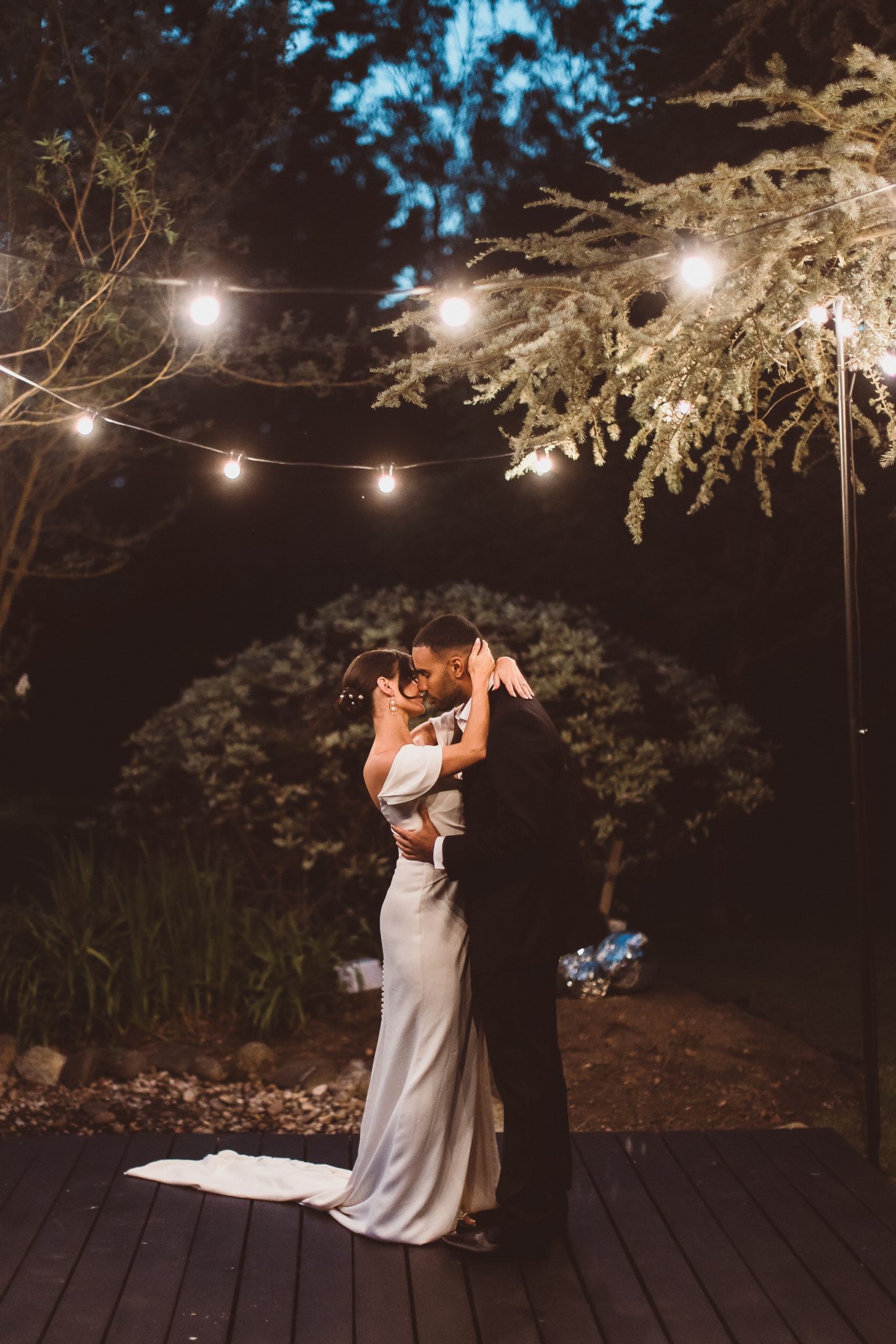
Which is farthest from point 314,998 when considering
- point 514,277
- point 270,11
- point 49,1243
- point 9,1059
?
point 270,11

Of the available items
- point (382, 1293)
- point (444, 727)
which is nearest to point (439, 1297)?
point (382, 1293)

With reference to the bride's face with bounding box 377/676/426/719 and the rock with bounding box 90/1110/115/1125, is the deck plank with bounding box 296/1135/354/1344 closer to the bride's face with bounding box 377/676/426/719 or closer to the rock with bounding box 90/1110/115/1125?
the bride's face with bounding box 377/676/426/719

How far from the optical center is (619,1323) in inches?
123

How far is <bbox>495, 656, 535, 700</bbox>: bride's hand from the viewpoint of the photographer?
3.58 metres

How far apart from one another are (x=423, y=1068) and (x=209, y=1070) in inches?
101

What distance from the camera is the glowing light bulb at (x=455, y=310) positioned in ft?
13.2

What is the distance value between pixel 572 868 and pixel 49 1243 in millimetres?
1793

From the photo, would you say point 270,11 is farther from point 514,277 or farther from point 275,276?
point 514,277

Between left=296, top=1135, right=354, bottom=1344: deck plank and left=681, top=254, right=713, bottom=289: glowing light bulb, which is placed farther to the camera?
left=681, top=254, right=713, bottom=289: glowing light bulb

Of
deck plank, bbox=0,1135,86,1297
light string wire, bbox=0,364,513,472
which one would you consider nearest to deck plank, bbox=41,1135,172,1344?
deck plank, bbox=0,1135,86,1297

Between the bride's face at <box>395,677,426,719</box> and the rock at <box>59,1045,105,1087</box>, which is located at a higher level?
the bride's face at <box>395,677,426,719</box>

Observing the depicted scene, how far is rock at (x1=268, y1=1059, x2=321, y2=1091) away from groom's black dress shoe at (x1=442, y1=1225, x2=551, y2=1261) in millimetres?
2377

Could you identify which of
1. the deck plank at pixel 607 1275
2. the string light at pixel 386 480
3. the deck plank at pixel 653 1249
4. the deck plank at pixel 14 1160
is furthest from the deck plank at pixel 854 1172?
the string light at pixel 386 480

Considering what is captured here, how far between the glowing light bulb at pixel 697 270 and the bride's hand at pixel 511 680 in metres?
1.22
